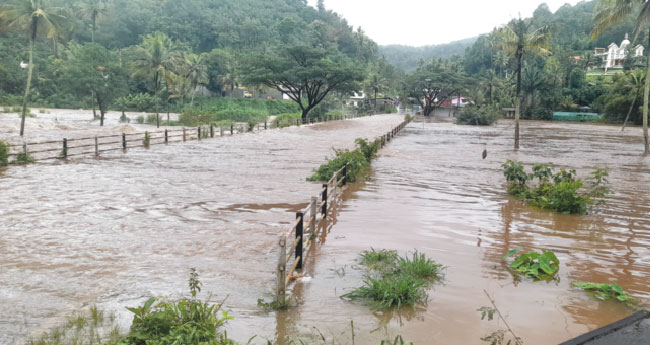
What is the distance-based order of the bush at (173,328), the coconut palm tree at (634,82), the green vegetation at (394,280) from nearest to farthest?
the bush at (173,328), the green vegetation at (394,280), the coconut palm tree at (634,82)

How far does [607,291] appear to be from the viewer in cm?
636

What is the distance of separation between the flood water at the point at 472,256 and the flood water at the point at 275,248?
0.09 ft

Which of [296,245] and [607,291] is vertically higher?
[296,245]

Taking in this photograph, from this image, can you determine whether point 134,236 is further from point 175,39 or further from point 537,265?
point 175,39

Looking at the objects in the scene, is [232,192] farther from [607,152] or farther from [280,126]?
[280,126]

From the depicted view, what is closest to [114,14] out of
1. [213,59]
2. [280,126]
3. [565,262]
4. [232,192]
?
[213,59]

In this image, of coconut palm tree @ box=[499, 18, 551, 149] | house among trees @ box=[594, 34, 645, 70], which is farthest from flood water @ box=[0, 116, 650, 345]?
house among trees @ box=[594, 34, 645, 70]

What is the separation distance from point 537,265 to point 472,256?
112cm

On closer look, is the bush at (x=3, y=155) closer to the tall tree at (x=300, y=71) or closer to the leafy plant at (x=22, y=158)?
the leafy plant at (x=22, y=158)

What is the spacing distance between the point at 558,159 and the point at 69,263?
85.8ft

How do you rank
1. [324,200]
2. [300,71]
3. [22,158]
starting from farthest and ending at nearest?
1. [300,71]
2. [22,158]
3. [324,200]

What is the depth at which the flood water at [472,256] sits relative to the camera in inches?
213

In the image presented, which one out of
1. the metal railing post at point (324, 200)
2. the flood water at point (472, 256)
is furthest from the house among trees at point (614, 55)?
the metal railing post at point (324, 200)

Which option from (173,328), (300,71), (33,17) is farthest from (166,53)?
(173,328)
